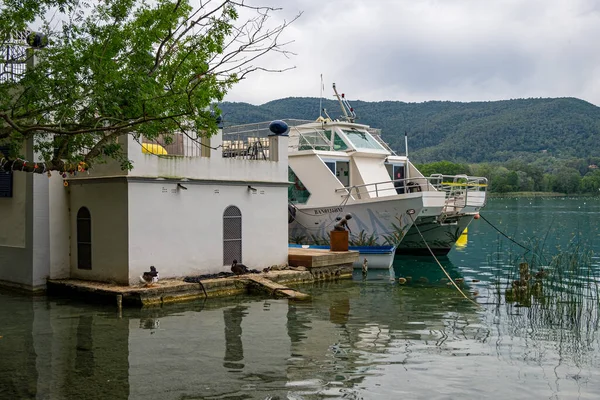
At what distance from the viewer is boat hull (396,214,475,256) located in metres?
24.2

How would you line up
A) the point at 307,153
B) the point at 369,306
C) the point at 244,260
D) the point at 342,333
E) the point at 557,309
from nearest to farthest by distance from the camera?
→ the point at 342,333 < the point at 557,309 < the point at 369,306 < the point at 244,260 < the point at 307,153

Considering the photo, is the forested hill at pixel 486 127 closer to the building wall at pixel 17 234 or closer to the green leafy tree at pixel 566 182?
the green leafy tree at pixel 566 182

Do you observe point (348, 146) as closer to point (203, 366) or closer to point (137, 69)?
point (137, 69)

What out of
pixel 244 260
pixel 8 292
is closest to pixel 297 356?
pixel 244 260

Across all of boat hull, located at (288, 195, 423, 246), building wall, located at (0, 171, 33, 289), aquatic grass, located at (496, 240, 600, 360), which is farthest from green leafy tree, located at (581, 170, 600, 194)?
building wall, located at (0, 171, 33, 289)

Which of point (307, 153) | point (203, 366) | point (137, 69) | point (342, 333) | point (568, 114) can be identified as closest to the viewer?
point (203, 366)

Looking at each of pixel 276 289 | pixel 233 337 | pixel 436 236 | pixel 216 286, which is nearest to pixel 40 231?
pixel 216 286

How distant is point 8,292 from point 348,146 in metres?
13.2

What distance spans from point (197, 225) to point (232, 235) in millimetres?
1202

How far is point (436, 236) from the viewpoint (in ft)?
81.1

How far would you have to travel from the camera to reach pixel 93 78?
31.6 feet

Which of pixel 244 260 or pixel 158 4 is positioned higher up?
pixel 158 4

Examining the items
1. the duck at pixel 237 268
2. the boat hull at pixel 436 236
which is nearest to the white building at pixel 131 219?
the duck at pixel 237 268

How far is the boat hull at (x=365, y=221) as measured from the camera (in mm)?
21047
